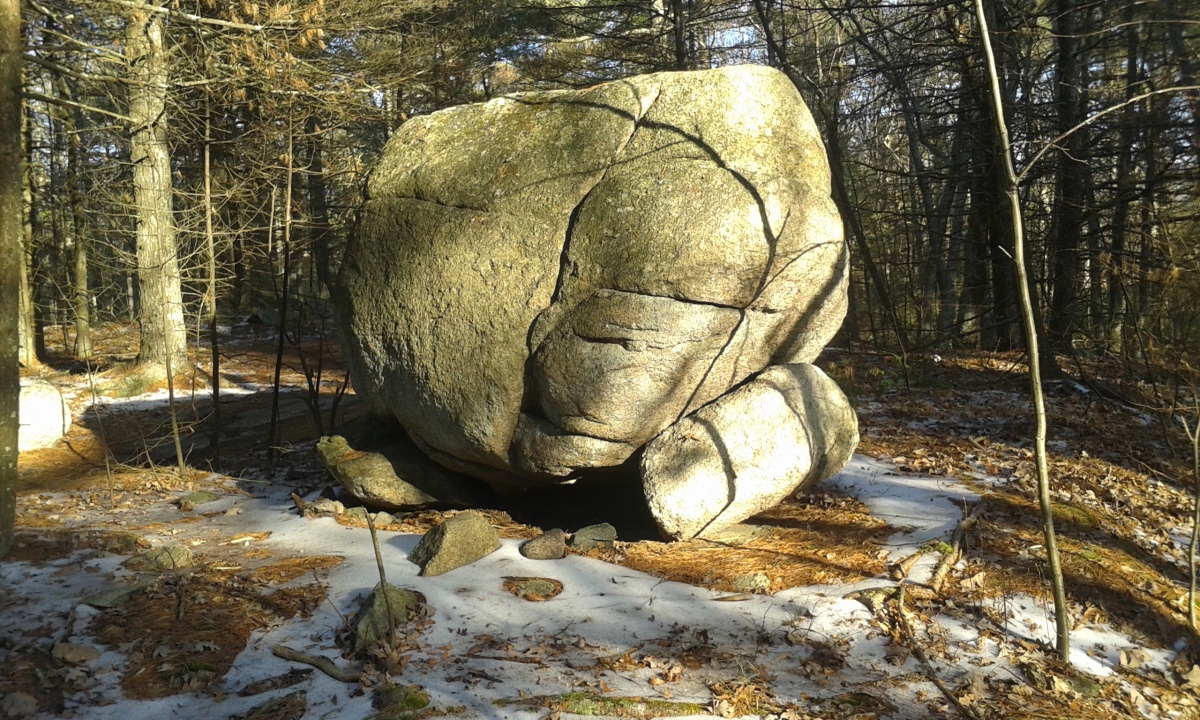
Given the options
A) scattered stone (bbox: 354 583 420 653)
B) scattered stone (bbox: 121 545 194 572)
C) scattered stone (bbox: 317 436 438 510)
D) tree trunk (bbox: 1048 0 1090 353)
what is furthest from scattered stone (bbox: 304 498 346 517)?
tree trunk (bbox: 1048 0 1090 353)

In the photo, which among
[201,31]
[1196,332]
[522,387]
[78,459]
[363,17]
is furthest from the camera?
[363,17]

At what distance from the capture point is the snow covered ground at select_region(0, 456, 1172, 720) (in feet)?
13.7

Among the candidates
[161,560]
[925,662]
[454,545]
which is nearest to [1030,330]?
[925,662]

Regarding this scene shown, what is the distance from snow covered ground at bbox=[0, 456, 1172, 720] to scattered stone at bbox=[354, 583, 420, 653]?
6.5 inches

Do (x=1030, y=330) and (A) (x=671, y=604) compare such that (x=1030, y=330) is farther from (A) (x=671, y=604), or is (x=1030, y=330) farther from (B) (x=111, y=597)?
(B) (x=111, y=597)

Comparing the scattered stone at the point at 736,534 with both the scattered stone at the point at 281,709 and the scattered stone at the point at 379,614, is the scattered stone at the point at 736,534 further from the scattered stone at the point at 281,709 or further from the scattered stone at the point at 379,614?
the scattered stone at the point at 281,709

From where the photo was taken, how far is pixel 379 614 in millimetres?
4809

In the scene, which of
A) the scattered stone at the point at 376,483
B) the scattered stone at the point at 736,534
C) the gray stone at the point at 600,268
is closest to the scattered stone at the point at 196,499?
the scattered stone at the point at 376,483

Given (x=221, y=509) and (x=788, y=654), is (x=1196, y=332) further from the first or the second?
Answer: (x=221, y=509)

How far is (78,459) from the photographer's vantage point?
10055 mm

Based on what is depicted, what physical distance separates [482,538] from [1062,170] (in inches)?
305

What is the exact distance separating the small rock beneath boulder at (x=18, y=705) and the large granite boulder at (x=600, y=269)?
10.7 feet

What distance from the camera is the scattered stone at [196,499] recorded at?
7814mm

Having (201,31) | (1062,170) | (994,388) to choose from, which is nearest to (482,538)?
(201,31)
